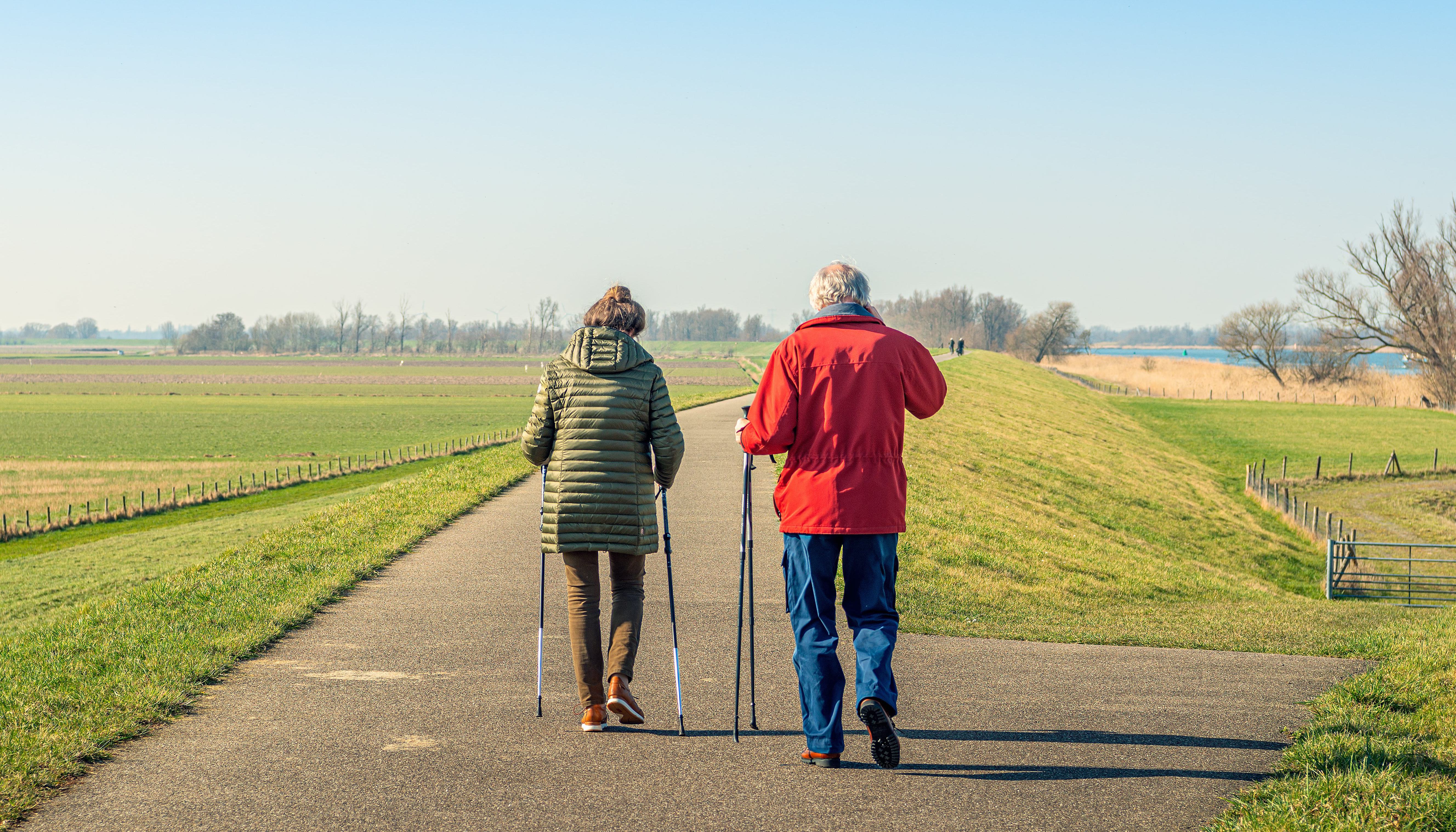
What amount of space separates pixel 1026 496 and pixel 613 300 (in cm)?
1967

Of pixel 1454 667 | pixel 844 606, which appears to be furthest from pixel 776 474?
pixel 844 606

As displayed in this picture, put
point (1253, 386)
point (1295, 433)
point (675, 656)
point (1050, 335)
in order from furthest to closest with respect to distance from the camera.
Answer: point (1050, 335) < point (1253, 386) < point (1295, 433) < point (675, 656)

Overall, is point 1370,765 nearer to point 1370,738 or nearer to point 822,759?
point 1370,738

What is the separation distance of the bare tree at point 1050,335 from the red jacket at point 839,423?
131 m

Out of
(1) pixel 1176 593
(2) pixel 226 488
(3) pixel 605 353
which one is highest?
(3) pixel 605 353

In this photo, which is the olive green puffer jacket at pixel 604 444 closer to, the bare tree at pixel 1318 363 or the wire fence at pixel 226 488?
the wire fence at pixel 226 488

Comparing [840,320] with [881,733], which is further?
[840,320]

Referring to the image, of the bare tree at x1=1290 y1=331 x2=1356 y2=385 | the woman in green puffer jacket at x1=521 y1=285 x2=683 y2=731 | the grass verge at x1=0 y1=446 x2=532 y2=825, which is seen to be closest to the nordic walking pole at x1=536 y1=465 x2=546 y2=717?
the woman in green puffer jacket at x1=521 y1=285 x2=683 y2=731

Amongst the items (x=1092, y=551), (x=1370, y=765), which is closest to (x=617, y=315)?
(x=1370, y=765)

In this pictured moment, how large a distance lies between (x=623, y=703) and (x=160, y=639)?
3.94 meters

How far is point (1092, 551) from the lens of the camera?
1753 cm

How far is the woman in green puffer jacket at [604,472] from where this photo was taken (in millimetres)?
5406

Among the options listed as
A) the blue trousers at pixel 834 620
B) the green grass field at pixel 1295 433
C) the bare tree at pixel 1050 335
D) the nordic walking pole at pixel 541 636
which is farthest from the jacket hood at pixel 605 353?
the bare tree at pixel 1050 335

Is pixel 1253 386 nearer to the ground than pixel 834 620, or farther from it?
farther from it
